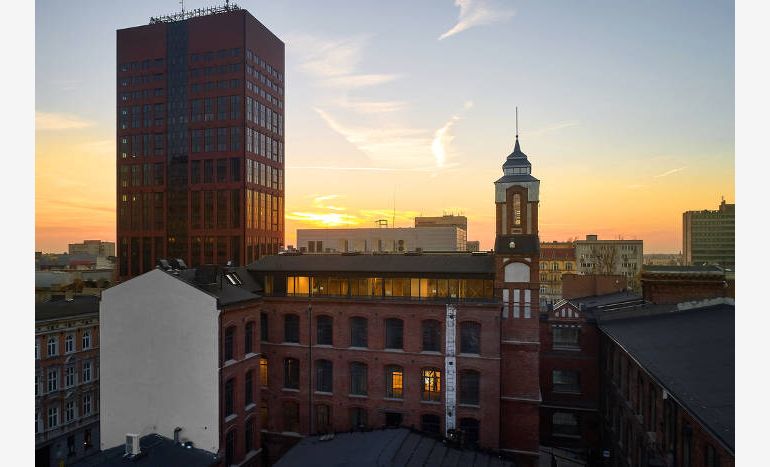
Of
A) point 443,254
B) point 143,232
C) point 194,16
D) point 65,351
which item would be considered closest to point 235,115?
point 194,16

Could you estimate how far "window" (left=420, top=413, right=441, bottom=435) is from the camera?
72.8 feet

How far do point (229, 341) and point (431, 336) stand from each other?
9.23 meters

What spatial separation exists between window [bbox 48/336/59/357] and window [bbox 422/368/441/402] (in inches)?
822

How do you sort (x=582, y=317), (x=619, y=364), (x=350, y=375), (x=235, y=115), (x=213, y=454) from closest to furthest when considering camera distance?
(x=213, y=454) < (x=619, y=364) < (x=350, y=375) < (x=582, y=317) < (x=235, y=115)

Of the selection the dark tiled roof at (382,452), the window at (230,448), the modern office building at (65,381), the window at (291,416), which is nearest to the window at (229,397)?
the window at (230,448)

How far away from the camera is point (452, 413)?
21.9 metres

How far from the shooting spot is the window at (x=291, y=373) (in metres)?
24.1

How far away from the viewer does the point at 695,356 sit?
45.4 ft

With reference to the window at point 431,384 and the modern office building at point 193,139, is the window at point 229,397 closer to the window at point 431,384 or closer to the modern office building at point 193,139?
the window at point 431,384

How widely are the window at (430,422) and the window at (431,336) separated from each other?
3.13m

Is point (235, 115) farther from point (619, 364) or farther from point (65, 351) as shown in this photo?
point (619, 364)

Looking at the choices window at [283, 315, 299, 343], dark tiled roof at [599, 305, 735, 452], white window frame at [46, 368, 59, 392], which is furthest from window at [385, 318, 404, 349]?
white window frame at [46, 368, 59, 392]

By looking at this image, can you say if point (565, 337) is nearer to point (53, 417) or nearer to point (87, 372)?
point (87, 372)

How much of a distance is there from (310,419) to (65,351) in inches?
603
